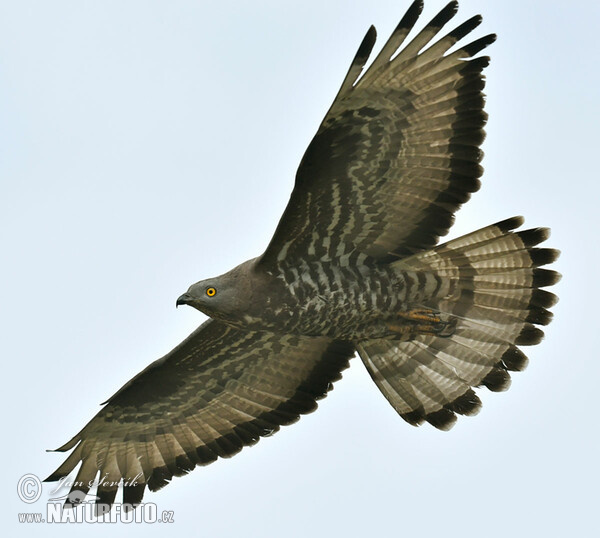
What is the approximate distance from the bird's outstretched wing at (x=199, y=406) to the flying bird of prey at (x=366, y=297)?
15mm

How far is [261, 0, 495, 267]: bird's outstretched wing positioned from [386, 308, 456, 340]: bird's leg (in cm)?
63

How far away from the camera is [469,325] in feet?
38.6

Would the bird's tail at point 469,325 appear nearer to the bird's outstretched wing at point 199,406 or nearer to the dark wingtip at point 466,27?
the bird's outstretched wing at point 199,406

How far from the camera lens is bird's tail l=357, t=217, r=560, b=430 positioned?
11359 mm

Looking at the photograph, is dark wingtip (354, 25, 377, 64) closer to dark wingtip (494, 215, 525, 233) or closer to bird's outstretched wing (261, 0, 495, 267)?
bird's outstretched wing (261, 0, 495, 267)

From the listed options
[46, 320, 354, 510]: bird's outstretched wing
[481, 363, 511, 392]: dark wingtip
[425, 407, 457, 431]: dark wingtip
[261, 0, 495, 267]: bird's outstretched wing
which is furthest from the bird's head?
[481, 363, 511, 392]: dark wingtip

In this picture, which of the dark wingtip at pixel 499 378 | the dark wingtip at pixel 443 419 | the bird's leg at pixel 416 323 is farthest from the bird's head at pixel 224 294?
the dark wingtip at pixel 499 378

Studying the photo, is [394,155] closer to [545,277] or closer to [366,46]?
[366,46]

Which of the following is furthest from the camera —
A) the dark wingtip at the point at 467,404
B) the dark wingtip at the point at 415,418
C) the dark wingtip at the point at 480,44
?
the dark wingtip at the point at 415,418

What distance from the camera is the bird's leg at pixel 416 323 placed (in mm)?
11414

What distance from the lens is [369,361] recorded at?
479 inches

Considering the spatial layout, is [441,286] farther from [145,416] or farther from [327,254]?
[145,416]

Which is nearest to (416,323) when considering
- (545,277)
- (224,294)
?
(545,277)

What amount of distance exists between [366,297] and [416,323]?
64cm
